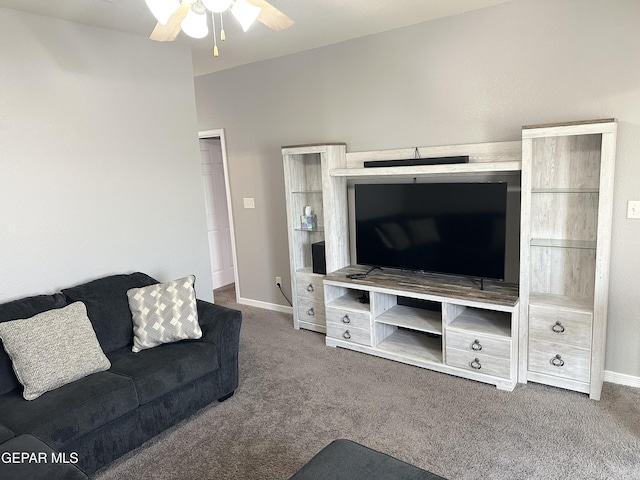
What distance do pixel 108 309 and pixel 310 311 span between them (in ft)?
5.96

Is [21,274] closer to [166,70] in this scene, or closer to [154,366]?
[154,366]

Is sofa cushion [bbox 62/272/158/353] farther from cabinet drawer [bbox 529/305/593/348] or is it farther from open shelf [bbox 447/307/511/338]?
cabinet drawer [bbox 529/305/593/348]

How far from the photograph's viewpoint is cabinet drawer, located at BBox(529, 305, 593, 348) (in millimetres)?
Result: 2869

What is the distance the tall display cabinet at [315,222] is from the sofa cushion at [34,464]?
8.29 ft

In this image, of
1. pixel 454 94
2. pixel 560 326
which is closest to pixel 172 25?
pixel 454 94

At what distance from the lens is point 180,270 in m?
3.97

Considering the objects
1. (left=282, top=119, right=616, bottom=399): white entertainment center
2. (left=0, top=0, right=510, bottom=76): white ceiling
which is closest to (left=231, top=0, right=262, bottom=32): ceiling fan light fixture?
(left=0, top=0, right=510, bottom=76): white ceiling

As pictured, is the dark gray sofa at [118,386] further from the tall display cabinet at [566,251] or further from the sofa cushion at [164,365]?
the tall display cabinet at [566,251]

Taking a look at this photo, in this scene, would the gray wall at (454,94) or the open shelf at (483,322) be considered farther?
the open shelf at (483,322)

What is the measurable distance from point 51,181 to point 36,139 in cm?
28

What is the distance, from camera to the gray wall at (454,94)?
288 cm

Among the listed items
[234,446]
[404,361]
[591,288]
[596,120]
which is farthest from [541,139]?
[234,446]

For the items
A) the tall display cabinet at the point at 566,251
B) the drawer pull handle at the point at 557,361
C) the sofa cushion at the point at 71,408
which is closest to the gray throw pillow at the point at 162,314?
the sofa cushion at the point at 71,408

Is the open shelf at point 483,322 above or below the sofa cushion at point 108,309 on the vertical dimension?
below
